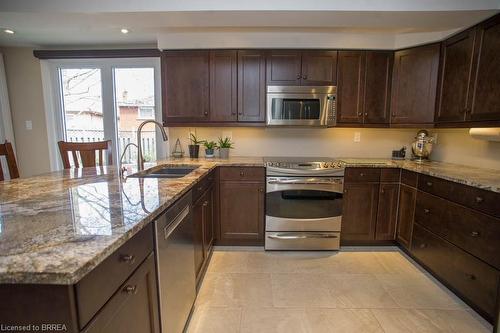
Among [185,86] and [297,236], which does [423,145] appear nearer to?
[297,236]

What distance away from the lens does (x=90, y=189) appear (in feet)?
4.58

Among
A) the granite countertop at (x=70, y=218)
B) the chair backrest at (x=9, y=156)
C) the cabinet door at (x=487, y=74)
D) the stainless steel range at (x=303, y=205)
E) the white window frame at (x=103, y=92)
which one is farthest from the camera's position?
the white window frame at (x=103, y=92)

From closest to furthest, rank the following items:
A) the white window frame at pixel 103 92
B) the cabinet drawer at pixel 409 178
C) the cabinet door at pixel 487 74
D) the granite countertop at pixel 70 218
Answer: the granite countertop at pixel 70 218
the cabinet door at pixel 487 74
the cabinet drawer at pixel 409 178
the white window frame at pixel 103 92

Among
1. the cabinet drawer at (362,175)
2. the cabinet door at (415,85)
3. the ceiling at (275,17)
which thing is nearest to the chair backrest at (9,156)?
the ceiling at (275,17)

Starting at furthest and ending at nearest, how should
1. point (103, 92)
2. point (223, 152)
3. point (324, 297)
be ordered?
1. point (103, 92)
2. point (223, 152)
3. point (324, 297)

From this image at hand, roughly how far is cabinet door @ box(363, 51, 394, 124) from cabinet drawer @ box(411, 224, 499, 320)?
1222 millimetres

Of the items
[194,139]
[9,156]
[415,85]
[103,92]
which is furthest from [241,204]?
[103,92]

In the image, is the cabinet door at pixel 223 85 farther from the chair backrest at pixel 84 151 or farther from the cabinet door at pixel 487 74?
the cabinet door at pixel 487 74

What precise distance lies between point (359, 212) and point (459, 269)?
3.08 ft

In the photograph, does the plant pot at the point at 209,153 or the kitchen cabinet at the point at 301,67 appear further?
the plant pot at the point at 209,153

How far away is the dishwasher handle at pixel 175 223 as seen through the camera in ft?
4.13

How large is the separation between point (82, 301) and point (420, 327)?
77.2 inches

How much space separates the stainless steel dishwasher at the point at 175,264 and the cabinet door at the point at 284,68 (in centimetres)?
175

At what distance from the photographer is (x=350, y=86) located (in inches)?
111
